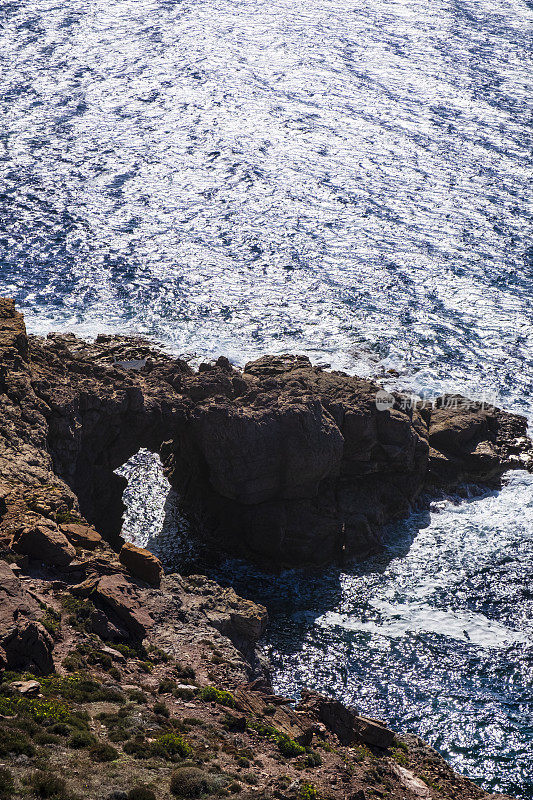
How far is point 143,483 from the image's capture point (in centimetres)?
5641

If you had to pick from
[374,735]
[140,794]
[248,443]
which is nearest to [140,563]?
[374,735]

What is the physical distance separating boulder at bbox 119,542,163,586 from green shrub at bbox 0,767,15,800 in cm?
1566

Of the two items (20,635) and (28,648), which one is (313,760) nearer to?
(28,648)

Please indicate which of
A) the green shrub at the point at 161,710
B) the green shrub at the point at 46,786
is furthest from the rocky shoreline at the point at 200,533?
the green shrub at the point at 161,710

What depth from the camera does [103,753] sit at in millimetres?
24609

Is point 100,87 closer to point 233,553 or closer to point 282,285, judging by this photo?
point 282,285

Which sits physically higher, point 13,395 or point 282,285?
point 13,395

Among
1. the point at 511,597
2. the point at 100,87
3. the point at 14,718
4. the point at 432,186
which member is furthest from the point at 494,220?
the point at 14,718

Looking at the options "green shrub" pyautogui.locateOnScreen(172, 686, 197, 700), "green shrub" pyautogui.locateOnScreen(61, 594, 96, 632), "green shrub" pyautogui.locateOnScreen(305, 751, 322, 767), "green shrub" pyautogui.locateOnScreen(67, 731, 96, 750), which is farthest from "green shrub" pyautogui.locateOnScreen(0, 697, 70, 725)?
"green shrub" pyautogui.locateOnScreen(305, 751, 322, 767)

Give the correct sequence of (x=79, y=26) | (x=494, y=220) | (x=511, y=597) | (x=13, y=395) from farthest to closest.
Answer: (x=79, y=26)
(x=494, y=220)
(x=511, y=597)
(x=13, y=395)

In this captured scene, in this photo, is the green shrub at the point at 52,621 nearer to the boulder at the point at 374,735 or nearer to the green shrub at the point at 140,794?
the green shrub at the point at 140,794

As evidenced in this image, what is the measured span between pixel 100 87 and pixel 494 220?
59.9 m

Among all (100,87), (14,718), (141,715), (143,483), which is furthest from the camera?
(100,87)

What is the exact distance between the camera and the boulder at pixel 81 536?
36.0 meters
